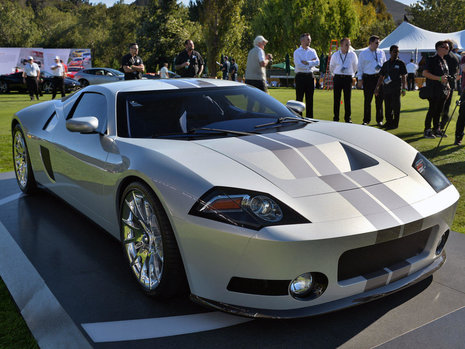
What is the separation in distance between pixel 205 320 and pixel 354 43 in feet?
195

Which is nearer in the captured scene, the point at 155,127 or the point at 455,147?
the point at 155,127

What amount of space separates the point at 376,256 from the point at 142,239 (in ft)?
4.43

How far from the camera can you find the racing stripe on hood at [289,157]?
2.60 m

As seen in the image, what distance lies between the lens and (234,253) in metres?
2.21

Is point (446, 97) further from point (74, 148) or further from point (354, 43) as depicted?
point (354, 43)

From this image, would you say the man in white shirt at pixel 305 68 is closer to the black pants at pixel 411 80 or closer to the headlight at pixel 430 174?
the headlight at pixel 430 174

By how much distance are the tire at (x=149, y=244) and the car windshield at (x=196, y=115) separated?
1.81ft

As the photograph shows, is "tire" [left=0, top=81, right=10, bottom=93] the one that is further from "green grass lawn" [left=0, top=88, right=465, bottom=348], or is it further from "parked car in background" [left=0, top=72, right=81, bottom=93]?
"green grass lawn" [left=0, top=88, right=465, bottom=348]

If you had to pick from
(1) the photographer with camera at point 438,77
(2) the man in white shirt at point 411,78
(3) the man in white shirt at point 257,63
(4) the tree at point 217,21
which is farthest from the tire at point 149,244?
(4) the tree at point 217,21

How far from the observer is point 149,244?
2.77 meters

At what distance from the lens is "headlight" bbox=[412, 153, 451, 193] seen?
280 cm

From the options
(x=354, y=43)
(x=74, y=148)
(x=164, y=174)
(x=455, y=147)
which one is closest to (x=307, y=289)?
(x=164, y=174)

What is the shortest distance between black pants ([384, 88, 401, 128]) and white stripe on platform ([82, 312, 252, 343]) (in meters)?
7.68

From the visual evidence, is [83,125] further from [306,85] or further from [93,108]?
[306,85]
